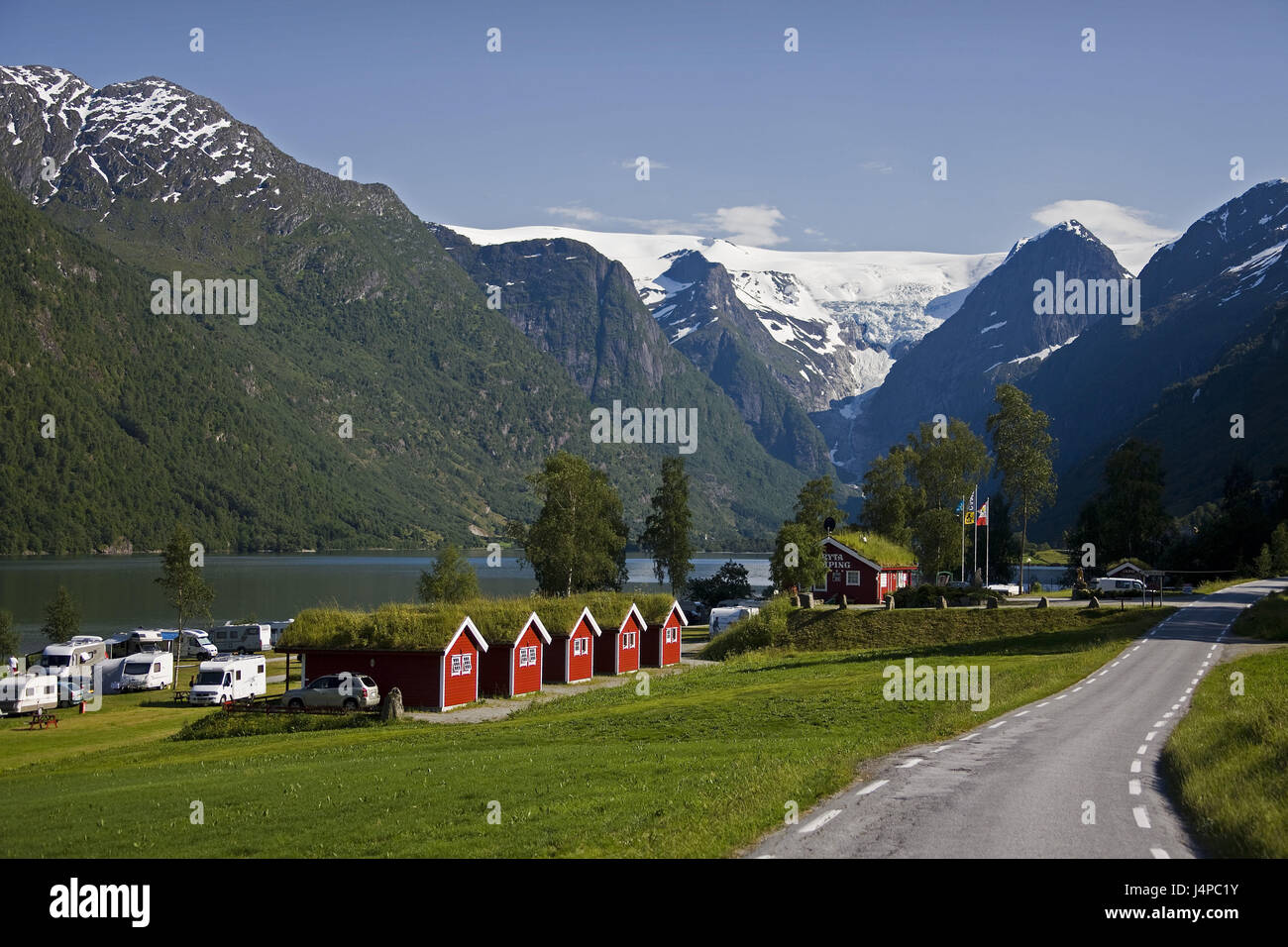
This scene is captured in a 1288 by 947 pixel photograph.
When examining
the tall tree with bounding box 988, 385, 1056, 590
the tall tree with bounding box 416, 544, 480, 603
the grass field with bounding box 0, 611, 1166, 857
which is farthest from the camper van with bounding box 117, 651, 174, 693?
the tall tree with bounding box 988, 385, 1056, 590

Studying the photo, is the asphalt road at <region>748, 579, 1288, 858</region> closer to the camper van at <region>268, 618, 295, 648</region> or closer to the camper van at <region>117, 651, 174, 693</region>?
the camper van at <region>117, 651, 174, 693</region>

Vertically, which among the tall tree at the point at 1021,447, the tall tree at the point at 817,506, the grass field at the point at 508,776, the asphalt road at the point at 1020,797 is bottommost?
the grass field at the point at 508,776

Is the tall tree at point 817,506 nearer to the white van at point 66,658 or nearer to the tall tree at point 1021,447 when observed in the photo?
the tall tree at point 1021,447

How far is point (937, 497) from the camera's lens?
107312 mm

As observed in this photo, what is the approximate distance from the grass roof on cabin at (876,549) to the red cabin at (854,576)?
0.38 meters

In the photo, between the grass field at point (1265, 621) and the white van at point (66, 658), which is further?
the white van at point (66, 658)

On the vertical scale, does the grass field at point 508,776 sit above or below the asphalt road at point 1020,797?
below

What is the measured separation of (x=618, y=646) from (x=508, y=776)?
49.0 metres

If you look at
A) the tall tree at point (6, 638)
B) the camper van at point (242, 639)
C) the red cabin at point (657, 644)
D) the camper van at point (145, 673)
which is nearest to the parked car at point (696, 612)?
the red cabin at point (657, 644)

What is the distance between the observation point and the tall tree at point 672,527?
393 feet

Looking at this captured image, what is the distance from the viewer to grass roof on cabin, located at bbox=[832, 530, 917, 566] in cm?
9100
